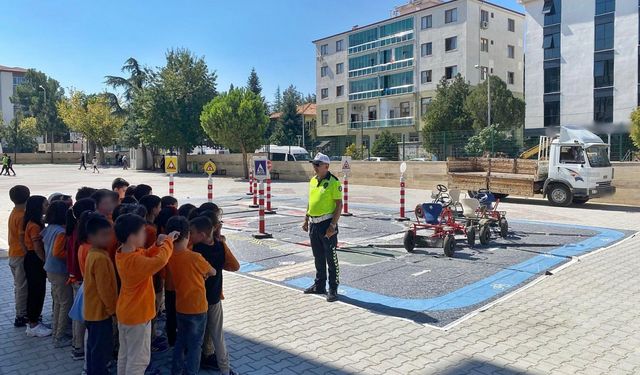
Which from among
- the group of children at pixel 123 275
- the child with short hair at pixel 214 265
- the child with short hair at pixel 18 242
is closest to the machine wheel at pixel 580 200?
the group of children at pixel 123 275

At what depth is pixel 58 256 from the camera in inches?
187

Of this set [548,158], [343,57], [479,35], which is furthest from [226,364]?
[343,57]

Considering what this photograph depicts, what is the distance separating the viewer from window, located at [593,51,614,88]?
38.9 metres

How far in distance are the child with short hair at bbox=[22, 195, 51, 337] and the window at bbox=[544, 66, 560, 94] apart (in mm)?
43672

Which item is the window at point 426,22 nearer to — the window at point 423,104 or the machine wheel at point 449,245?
the window at point 423,104

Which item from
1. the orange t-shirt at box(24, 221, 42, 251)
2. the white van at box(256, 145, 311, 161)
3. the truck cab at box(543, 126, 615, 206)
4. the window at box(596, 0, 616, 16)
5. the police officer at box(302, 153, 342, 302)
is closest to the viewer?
the orange t-shirt at box(24, 221, 42, 251)

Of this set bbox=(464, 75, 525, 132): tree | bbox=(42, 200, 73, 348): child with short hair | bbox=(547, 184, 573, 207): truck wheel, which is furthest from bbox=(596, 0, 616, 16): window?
bbox=(42, 200, 73, 348): child with short hair

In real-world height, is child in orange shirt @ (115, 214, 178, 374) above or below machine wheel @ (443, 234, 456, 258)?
above

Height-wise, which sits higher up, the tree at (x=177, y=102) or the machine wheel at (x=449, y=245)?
the tree at (x=177, y=102)

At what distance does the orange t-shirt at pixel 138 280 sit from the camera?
3.59 metres

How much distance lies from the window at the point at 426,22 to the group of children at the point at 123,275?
50571mm

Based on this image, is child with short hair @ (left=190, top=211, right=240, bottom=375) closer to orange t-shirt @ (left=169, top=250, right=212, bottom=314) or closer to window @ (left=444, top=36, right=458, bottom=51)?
orange t-shirt @ (left=169, top=250, right=212, bottom=314)

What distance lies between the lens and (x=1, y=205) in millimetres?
18984

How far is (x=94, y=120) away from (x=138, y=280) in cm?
5937
